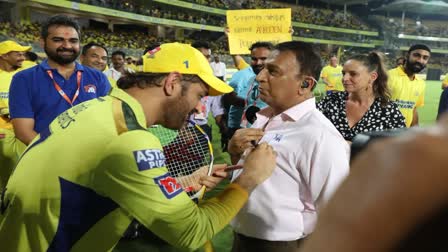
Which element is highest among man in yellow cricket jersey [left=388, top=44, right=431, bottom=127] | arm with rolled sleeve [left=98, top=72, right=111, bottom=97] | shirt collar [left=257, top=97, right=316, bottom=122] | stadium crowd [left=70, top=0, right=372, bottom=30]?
stadium crowd [left=70, top=0, right=372, bottom=30]

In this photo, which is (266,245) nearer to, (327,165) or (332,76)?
(327,165)

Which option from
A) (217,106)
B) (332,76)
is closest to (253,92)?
(217,106)

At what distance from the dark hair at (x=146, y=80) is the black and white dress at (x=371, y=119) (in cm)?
219

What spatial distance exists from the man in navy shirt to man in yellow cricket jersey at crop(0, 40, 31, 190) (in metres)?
0.79

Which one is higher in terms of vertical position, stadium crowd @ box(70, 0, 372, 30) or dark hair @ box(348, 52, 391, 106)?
stadium crowd @ box(70, 0, 372, 30)

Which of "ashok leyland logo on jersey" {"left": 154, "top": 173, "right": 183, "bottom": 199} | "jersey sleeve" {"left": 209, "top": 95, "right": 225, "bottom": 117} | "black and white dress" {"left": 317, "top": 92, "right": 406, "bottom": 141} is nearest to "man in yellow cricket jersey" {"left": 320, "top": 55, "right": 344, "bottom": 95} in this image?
"jersey sleeve" {"left": 209, "top": 95, "right": 225, "bottom": 117}

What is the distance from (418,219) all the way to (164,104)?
1.67 metres

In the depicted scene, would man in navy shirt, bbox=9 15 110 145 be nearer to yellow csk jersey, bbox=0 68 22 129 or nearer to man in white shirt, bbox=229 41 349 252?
yellow csk jersey, bbox=0 68 22 129

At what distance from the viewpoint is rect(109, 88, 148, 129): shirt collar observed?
5.97ft

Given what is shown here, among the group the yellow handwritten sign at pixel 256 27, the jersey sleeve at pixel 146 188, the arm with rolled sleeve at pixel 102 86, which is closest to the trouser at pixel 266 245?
the jersey sleeve at pixel 146 188

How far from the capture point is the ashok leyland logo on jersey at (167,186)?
167cm

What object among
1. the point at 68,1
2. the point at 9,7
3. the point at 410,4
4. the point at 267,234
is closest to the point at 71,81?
the point at 267,234

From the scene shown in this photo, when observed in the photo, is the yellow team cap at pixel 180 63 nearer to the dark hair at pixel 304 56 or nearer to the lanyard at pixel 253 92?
the dark hair at pixel 304 56

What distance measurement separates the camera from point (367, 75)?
413 cm
